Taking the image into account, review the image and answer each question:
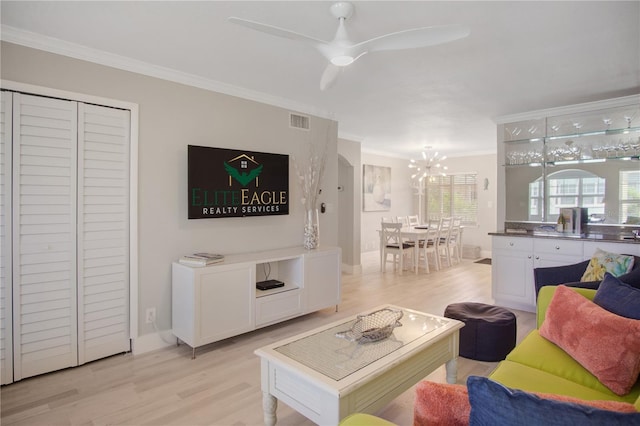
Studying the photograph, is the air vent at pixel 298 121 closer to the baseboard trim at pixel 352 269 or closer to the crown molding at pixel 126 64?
the crown molding at pixel 126 64

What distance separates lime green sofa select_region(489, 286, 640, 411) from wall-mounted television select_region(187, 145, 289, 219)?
2615 mm

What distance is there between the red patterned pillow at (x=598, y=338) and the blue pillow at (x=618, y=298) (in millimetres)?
83

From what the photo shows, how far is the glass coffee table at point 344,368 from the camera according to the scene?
1587mm

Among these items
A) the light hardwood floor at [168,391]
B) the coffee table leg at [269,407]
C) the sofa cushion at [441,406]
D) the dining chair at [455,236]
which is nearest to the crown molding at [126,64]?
the light hardwood floor at [168,391]

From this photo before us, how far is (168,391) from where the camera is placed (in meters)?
2.46

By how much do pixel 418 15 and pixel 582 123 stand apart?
10.4 ft

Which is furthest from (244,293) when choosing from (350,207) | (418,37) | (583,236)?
(583,236)

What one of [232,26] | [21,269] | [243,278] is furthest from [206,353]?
[232,26]

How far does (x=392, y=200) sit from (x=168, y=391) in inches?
277

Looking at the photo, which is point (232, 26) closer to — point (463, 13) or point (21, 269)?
point (463, 13)

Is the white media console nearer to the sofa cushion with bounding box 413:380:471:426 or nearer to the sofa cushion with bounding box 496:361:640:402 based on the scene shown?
the sofa cushion with bounding box 496:361:640:402

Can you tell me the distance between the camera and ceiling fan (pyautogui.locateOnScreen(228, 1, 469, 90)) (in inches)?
68.7

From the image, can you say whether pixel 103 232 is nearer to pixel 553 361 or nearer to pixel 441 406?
pixel 441 406

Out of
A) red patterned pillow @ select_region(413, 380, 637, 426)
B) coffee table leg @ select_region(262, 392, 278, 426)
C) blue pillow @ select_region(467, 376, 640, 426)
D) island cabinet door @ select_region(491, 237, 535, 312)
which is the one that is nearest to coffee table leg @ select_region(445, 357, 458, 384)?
coffee table leg @ select_region(262, 392, 278, 426)
